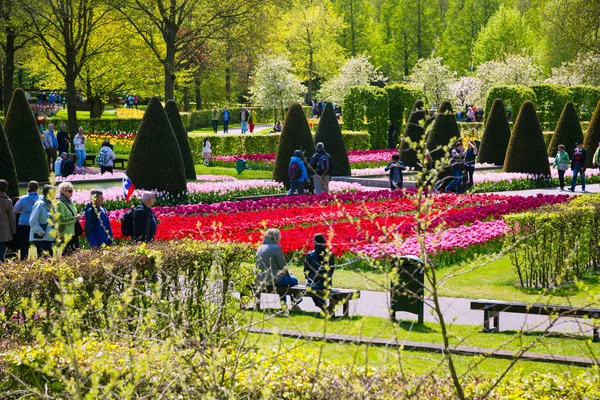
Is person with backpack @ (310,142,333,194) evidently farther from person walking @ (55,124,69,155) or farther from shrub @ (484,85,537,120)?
shrub @ (484,85,537,120)

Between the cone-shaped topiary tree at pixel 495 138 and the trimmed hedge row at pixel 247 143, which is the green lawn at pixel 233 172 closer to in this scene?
the trimmed hedge row at pixel 247 143

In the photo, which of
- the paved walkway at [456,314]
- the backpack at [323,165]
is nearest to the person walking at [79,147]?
the backpack at [323,165]

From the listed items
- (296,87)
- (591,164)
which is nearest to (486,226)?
(591,164)

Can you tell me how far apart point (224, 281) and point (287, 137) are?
1538cm

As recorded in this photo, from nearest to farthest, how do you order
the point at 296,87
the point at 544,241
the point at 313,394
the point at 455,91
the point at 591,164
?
the point at 313,394 → the point at 544,241 → the point at 591,164 → the point at 296,87 → the point at 455,91

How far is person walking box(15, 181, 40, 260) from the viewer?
13.3 m

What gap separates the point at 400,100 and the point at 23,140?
20.4 m

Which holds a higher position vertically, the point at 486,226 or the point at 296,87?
the point at 296,87

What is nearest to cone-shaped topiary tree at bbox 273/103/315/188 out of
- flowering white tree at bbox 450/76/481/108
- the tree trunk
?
the tree trunk

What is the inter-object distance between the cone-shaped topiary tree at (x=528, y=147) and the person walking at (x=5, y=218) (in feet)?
58.8

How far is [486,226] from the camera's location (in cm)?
1650

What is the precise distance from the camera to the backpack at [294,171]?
21.7m

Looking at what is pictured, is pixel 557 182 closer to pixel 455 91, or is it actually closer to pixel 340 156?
pixel 340 156

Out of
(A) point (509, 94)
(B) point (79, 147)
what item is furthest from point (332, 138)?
(A) point (509, 94)
